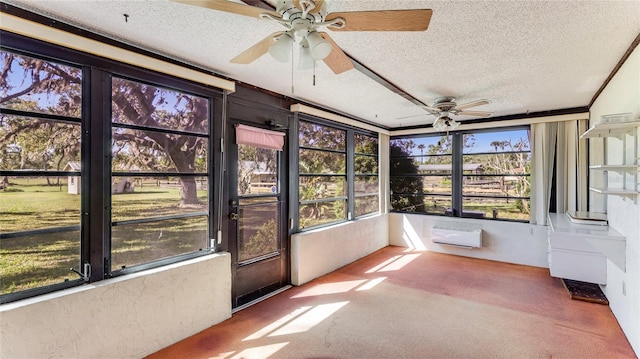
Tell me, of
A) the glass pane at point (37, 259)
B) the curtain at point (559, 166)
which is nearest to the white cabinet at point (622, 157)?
the curtain at point (559, 166)

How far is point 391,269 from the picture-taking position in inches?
188

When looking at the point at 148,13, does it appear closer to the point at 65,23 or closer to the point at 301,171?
the point at 65,23

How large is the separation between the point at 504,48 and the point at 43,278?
3.89 metres

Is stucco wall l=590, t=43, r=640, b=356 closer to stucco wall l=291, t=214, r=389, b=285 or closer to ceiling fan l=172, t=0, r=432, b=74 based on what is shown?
ceiling fan l=172, t=0, r=432, b=74

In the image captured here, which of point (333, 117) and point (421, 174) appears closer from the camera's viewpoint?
point (333, 117)

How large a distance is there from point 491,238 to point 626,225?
2612 mm

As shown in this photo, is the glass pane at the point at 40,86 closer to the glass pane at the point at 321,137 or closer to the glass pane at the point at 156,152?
the glass pane at the point at 156,152

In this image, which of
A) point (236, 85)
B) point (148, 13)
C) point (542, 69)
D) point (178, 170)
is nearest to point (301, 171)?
point (236, 85)

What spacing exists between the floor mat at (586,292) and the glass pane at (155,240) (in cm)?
443

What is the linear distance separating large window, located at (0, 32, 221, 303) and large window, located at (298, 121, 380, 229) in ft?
5.75

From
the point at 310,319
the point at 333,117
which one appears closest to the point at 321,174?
the point at 333,117

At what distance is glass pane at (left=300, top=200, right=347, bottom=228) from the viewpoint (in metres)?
4.41

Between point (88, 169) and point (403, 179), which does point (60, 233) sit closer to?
point (88, 169)

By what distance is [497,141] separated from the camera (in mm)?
5332
